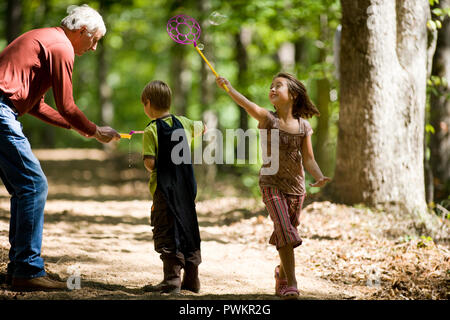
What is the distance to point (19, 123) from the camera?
3.66 meters

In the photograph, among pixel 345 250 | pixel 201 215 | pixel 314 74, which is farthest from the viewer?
pixel 314 74

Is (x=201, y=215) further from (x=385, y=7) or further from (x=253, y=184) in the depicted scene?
(x=385, y=7)

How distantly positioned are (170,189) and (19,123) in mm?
1282

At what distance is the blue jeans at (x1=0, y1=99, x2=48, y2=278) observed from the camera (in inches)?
140

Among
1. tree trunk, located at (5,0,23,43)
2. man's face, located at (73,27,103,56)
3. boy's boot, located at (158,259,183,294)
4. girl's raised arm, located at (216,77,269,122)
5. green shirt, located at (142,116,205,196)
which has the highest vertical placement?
tree trunk, located at (5,0,23,43)

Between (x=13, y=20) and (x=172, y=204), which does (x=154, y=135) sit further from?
(x=13, y=20)

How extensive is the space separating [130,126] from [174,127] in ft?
82.1

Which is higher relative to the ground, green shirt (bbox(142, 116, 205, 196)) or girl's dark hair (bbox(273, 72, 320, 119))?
girl's dark hair (bbox(273, 72, 320, 119))

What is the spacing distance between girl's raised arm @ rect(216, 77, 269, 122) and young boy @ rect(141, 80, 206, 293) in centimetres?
47

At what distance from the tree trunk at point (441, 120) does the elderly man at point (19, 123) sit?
6761mm

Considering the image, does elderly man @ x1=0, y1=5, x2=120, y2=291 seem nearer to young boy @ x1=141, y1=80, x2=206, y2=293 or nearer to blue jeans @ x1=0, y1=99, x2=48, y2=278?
blue jeans @ x1=0, y1=99, x2=48, y2=278

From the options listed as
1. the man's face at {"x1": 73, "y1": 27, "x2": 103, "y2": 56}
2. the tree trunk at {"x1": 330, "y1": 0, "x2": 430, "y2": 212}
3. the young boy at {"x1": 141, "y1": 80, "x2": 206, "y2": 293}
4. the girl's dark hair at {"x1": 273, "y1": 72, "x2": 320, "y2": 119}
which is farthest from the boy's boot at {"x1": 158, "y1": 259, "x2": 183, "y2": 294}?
the tree trunk at {"x1": 330, "y1": 0, "x2": 430, "y2": 212}

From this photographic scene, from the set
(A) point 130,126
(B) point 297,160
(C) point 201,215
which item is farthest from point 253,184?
(A) point 130,126

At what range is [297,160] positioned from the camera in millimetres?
4016
